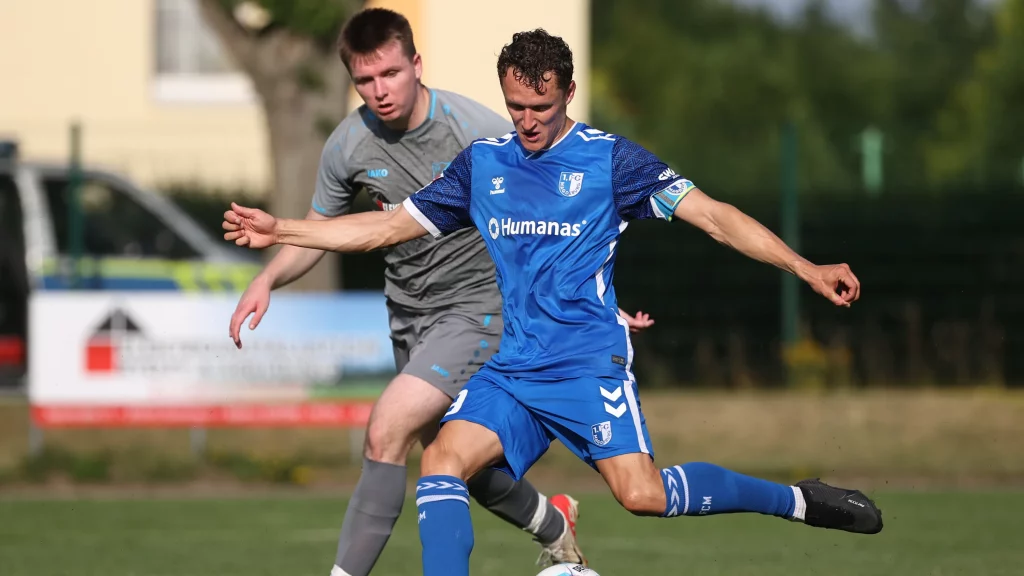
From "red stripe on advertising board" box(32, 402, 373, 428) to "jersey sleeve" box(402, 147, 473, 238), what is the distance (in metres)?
6.50

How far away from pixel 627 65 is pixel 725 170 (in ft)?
56.4

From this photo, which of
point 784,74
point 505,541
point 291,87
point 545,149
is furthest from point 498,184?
point 784,74

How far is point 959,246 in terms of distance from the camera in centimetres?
1514

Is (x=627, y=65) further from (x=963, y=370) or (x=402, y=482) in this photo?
(x=402, y=482)

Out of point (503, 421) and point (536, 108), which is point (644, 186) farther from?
point (503, 421)

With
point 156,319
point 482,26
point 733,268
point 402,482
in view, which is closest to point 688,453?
point 733,268

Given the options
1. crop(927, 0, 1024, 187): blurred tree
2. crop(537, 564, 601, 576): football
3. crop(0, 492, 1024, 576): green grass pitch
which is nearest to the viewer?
crop(537, 564, 601, 576): football

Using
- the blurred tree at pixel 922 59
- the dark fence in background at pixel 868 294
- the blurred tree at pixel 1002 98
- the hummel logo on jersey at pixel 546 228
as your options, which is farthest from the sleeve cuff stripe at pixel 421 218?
the blurred tree at pixel 922 59

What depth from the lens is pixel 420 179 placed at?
22.6 ft

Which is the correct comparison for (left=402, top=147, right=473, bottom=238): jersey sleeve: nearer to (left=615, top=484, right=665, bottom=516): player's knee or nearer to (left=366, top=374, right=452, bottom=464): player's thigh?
(left=366, top=374, right=452, bottom=464): player's thigh

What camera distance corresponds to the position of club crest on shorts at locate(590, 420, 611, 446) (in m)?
5.95

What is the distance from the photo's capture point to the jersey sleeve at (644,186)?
596cm

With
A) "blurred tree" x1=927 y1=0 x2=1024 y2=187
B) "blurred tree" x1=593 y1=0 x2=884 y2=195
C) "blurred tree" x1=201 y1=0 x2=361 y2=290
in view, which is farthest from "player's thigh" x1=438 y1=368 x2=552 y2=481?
"blurred tree" x1=593 y1=0 x2=884 y2=195

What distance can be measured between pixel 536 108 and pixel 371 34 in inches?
39.4
